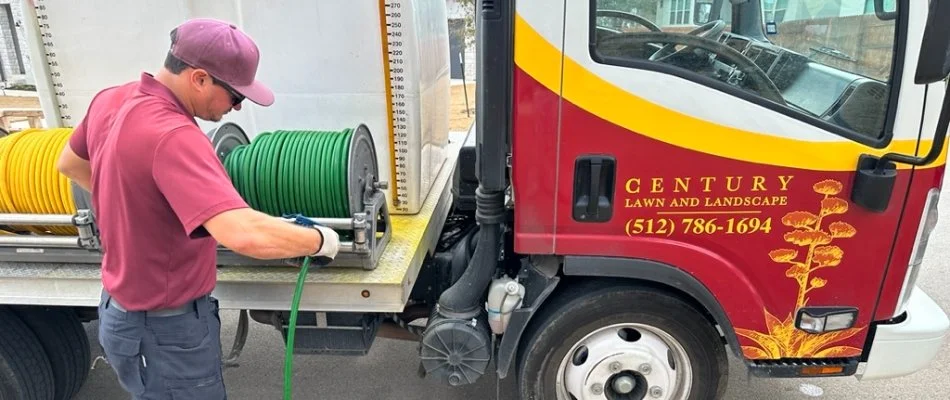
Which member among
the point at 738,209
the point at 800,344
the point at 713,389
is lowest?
the point at 713,389

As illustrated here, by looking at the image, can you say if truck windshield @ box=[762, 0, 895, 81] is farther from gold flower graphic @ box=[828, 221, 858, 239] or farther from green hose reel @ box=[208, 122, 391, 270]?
green hose reel @ box=[208, 122, 391, 270]

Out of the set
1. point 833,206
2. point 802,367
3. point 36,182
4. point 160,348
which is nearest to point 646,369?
point 802,367

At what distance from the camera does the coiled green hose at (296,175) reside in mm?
Answer: 2539

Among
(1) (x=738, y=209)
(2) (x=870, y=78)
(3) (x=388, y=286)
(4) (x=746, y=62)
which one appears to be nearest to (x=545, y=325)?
(3) (x=388, y=286)

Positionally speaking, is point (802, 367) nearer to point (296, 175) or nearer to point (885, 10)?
point (885, 10)

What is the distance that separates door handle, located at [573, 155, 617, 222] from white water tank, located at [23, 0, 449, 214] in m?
0.95

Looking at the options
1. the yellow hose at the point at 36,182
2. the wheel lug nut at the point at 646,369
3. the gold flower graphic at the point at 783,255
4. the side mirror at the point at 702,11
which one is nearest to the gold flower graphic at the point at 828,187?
the gold flower graphic at the point at 783,255

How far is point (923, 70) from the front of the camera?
1892 millimetres

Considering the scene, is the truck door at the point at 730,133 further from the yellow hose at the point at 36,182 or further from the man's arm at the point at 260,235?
the yellow hose at the point at 36,182

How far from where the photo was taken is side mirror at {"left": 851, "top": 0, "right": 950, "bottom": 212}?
1.83 metres

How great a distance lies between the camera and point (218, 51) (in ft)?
6.22

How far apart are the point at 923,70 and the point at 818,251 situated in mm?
858

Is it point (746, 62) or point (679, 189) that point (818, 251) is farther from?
point (746, 62)

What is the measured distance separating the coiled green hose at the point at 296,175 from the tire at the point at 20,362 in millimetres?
1322
